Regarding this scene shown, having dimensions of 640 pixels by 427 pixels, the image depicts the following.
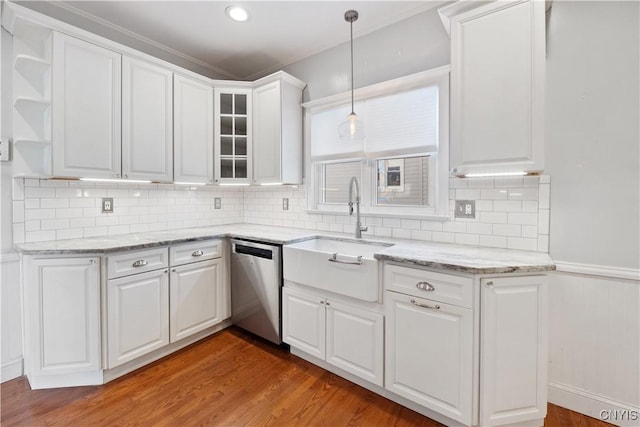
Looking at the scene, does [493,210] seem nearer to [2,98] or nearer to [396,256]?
[396,256]

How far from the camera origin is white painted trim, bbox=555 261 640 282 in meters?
1.60

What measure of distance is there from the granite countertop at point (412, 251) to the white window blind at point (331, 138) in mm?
794

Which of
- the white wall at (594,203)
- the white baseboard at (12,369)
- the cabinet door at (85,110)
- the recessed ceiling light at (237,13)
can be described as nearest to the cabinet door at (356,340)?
the white wall at (594,203)

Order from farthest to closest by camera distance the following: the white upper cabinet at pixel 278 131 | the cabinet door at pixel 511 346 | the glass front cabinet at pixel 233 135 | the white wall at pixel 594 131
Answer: the glass front cabinet at pixel 233 135 → the white upper cabinet at pixel 278 131 → the white wall at pixel 594 131 → the cabinet door at pixel 511 346

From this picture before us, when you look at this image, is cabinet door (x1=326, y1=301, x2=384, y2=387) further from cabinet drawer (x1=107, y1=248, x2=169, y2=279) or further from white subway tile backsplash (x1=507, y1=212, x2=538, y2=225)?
cabinet drawer (x1=107, y1=248, x2=169, y2=279)

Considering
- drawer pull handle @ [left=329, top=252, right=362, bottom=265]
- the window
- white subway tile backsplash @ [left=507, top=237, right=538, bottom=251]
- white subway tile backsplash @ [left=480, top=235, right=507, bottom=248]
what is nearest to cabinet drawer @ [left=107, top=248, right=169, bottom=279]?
drawer pull handle @ [left=329, top=252, right=362, bottom=265]

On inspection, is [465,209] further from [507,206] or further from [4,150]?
[4,150]

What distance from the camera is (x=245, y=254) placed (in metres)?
2.58

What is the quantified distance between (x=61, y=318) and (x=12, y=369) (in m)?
0.63

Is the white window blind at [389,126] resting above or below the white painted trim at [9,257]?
above

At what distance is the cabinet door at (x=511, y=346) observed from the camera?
4.90ft

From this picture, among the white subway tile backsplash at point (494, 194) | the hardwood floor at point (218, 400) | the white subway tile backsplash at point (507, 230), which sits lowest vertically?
the hardwood floor at point (218, 400)

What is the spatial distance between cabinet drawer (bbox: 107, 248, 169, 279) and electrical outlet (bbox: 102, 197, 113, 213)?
2.28 feet

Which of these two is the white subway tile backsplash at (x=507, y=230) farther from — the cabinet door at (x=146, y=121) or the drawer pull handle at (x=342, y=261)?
the cabinet door at (x=146, y=121)
